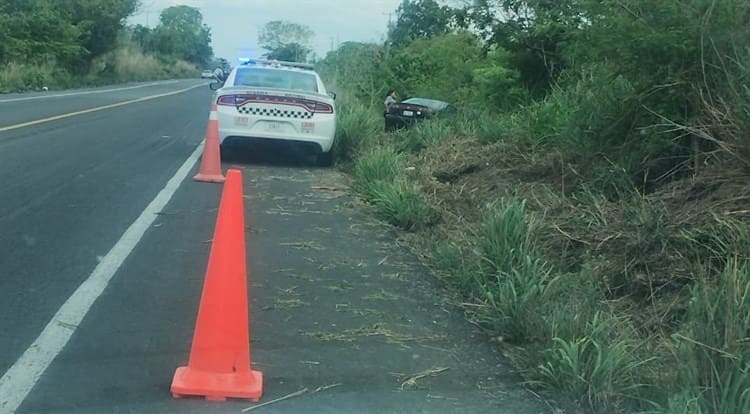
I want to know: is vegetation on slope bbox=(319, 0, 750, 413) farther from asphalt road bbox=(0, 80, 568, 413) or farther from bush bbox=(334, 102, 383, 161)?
bush bbox=(334, 102, 383, 161)

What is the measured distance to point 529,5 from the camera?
1736 centimetres

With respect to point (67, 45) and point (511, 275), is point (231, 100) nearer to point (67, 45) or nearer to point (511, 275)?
point (511, 275)

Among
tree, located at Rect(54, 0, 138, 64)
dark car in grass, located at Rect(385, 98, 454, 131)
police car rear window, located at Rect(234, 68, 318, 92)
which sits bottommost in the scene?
dark car in grass, located at Rect(385, 98, 454, 131)

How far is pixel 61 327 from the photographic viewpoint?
554cm

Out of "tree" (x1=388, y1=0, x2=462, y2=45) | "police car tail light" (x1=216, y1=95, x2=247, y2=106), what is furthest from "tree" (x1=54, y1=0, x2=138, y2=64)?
"police car tail light" (x1=216, y1=95, x2=247, y2=106)

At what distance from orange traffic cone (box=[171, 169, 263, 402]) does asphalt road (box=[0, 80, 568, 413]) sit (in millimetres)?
102

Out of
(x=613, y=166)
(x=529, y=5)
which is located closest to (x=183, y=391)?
(x=613, y=166)

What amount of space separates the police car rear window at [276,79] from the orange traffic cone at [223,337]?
9518 millimetres

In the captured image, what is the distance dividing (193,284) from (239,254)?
1.91 metres

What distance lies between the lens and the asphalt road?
4.69 metres

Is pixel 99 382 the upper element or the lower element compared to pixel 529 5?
lower

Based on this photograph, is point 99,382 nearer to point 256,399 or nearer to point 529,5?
point 256,399

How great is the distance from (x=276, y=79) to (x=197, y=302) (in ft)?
28.9

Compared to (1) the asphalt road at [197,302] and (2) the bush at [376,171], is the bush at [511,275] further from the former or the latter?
(2) the bush at [376,171]
